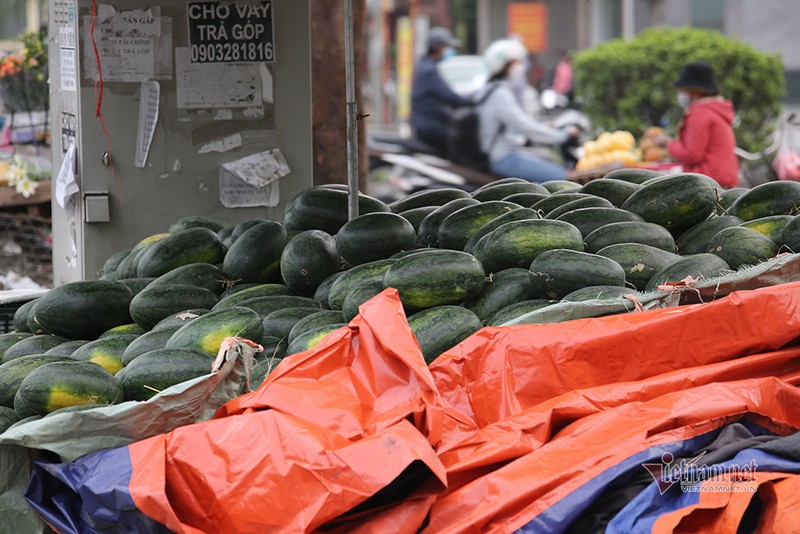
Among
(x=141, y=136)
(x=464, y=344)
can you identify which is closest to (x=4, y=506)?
(x=464, y=344)

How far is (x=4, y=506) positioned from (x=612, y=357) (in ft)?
5.46

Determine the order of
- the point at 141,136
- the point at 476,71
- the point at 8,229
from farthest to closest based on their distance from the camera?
the point at 476,71, the point at 8,229, the point at 141,136

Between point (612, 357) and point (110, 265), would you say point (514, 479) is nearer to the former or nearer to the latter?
point (612, 357)

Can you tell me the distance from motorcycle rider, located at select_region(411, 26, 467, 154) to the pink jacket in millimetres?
4880

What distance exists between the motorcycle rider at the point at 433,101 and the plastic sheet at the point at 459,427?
10.4 meters

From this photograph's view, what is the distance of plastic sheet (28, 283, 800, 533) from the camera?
7.75 ft

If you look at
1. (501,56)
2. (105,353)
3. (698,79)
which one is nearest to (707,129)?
(698,79)

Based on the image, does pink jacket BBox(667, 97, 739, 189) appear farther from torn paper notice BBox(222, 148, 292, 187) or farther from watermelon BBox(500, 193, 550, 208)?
watermelon BBox(500, 193, 550, 208)

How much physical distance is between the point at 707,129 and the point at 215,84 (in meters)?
4.85

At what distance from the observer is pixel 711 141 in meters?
8.50

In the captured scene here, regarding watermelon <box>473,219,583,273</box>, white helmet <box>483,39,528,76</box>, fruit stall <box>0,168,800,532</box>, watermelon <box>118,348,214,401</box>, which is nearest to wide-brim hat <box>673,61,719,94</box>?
white helmet <box>483,39,528,76</box>

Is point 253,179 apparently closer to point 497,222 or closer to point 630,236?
point 497,222

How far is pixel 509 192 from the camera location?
422 centimetres

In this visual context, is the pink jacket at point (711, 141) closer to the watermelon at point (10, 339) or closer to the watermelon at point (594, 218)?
the watermelon at point (594, 218)
